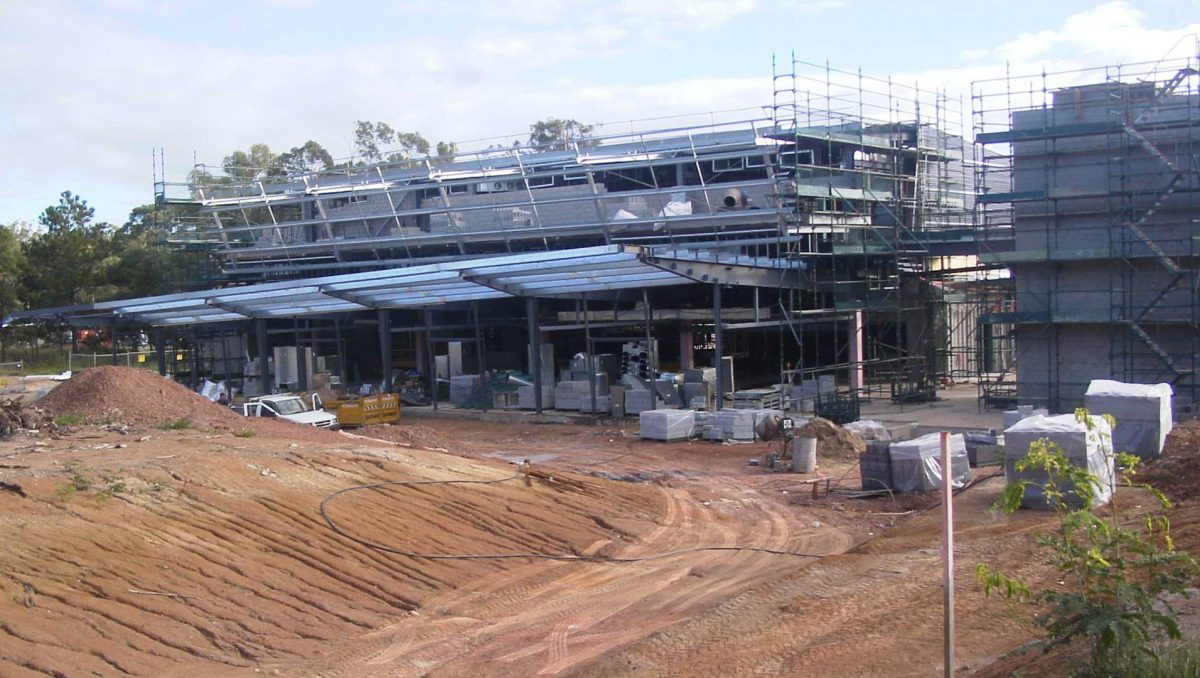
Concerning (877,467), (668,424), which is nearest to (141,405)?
(668,424)

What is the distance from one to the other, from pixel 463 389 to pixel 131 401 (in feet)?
47.8

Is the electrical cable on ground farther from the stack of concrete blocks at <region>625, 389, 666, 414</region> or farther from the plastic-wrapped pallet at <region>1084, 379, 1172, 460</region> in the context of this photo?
the stack of concrete blocks at <region>625, 389, 666, 414</region>

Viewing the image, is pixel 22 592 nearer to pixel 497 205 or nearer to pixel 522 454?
pixel 522 454

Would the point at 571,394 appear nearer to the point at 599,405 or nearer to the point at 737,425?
the point at 599,405

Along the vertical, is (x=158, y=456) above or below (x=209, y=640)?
above

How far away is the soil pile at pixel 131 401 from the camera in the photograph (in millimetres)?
22094

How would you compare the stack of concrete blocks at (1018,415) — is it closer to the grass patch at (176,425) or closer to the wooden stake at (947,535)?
the grass patch at (176,425)

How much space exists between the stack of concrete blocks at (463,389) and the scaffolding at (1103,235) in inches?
657

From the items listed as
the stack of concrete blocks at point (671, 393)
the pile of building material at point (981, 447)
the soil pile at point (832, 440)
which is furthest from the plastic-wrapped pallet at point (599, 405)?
the pile of building material at point (981, 447)

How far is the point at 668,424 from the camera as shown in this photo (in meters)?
26.5

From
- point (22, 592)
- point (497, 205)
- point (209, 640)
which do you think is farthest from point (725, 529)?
point (497, 205)

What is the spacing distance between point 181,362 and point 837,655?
158 ft

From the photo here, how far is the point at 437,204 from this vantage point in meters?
46.1

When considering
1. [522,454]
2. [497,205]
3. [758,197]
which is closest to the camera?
[522,454]
